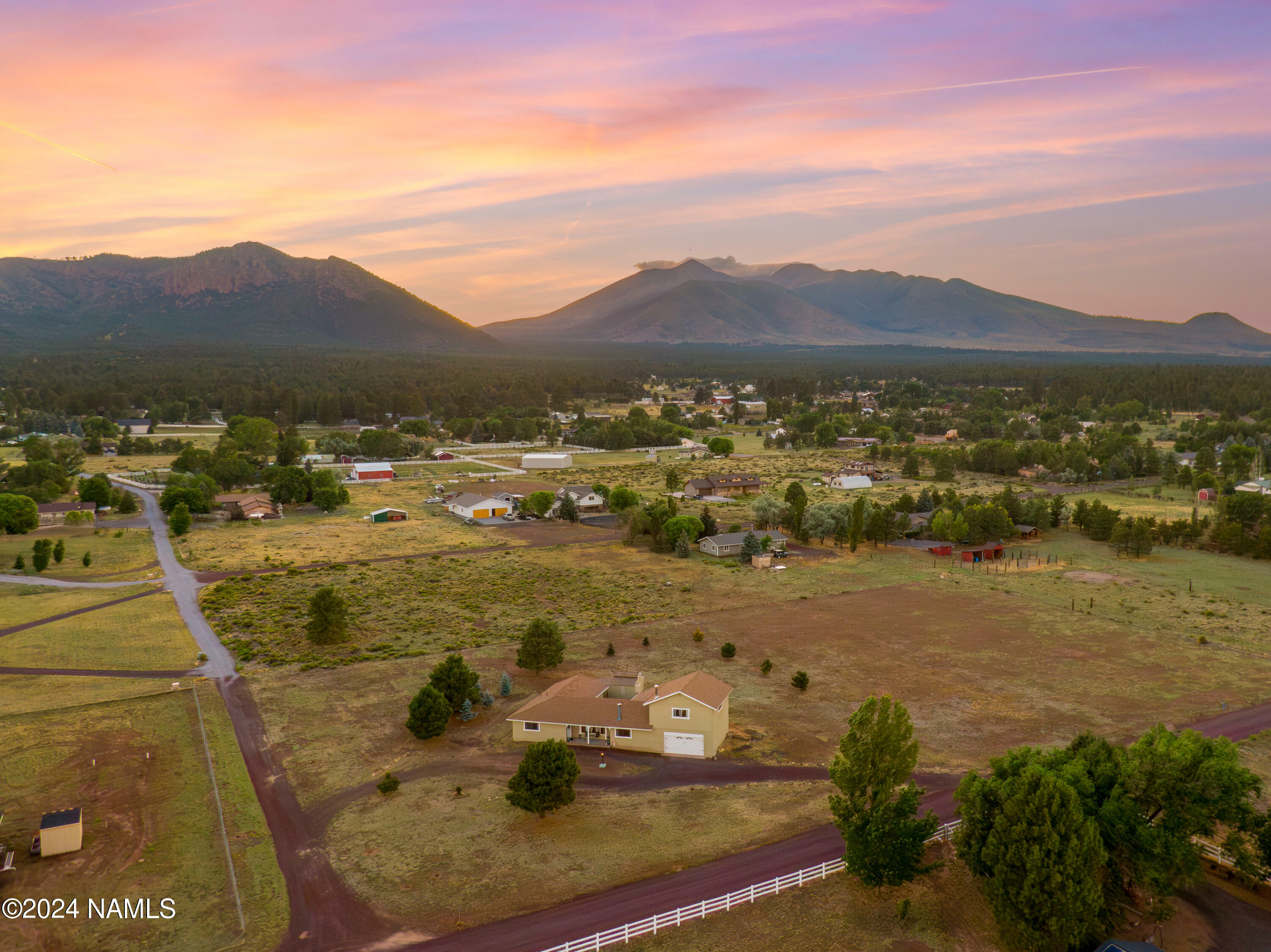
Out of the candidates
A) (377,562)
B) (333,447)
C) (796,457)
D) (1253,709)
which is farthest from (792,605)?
(333,447)

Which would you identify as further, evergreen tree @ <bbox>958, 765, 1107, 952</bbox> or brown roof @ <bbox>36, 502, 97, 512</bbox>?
brown roof @ <bbox>36, 502, 97, 512</bbox>

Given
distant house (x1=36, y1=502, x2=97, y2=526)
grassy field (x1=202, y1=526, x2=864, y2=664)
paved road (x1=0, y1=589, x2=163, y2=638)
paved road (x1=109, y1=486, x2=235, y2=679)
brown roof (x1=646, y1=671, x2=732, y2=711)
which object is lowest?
grassy field (x1=202, y1=526, x2=864, y2=664)

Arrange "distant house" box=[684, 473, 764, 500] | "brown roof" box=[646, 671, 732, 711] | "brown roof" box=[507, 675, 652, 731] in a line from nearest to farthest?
"brown roof" box=[646, 671, 732, 711] < "brown roof" box=[507, 675, 652, 731] < "distant house" box=[684, 473, 764, 500]

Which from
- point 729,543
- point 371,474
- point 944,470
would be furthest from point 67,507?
point 944,470

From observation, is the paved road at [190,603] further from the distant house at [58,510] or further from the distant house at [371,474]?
the distant house at [371,474]

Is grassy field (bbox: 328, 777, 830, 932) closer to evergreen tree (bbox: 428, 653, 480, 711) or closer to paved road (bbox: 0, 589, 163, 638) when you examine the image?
evergreen tree (bbox: 428, 653, 480, 711)

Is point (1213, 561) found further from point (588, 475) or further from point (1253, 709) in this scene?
point (588, 475)

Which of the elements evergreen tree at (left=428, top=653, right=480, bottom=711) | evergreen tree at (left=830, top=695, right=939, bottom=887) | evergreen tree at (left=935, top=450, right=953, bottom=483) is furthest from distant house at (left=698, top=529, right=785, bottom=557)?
evergreen tree at (left=935, top=450, right=953, bottom=483)
